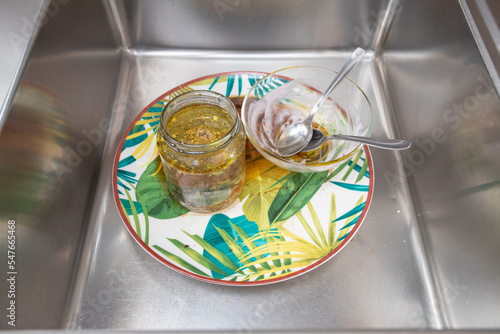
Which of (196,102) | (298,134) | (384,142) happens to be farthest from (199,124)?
(384,142)

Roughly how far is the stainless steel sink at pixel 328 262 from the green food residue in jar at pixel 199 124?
0.48 feet

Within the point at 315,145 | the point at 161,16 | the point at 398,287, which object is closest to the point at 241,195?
the point at 315,145

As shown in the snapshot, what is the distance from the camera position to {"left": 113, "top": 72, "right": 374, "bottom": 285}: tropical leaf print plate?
512 millimetres

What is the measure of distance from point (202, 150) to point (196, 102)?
110 mm

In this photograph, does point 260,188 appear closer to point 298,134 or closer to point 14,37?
point 298,134

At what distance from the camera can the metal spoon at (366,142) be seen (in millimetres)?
517

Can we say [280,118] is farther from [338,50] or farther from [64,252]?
[64,252]

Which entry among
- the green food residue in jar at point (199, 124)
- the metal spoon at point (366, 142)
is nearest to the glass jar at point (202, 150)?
the green food residue in jar at point (199, 124)

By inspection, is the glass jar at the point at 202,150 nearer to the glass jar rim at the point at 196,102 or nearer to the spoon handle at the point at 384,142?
the glass jar rim at the point at 196,102

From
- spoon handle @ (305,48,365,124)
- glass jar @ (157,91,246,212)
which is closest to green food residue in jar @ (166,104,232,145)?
glass jar @ (157,91,246,212)

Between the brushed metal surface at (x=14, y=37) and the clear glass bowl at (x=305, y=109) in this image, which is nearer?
the brushed metal surface at (x=14, y=37)

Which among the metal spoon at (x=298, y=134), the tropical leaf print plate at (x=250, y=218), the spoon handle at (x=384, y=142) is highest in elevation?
the metal spoon at (x=298, y=134)

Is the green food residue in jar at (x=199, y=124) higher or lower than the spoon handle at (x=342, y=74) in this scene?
lower

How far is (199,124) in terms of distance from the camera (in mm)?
578
